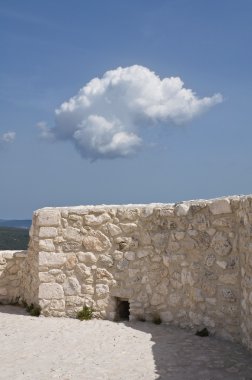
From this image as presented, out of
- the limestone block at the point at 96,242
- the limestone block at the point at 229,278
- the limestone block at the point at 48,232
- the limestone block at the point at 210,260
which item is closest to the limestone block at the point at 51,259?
the limestone block at the point at 48,232

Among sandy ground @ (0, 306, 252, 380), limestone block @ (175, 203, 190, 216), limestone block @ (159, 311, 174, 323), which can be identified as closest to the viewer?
sandy ground @ (0, 306, 252, 380)

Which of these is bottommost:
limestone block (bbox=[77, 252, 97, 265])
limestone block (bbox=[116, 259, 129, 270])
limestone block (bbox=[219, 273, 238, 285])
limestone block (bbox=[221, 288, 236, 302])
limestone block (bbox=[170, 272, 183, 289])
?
limestone block (bbox=[221, 288, 236, 302])

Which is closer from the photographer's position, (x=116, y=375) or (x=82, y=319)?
(x=116, y=375)

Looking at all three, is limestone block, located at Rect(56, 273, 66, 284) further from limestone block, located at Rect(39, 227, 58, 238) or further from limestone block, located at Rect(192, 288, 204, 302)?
limestone block, located at Rect(192, 288, 204, 302)

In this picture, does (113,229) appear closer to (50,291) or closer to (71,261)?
(71,261)

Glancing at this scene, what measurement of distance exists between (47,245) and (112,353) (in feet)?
8.94

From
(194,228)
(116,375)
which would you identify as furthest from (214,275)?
(116,375)

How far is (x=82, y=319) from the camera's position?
8.18 metres

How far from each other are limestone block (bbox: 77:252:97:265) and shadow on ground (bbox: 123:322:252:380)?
1633 mm

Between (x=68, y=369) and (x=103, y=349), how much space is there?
865 mm

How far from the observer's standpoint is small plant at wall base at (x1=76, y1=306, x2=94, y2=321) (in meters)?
8.20

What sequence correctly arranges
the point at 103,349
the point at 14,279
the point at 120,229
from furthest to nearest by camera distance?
1. the point at 14,279
2. the point at 120,229
3. the point at 103,349

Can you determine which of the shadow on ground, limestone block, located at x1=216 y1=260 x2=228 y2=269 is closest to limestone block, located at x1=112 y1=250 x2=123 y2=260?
the shadow on ground

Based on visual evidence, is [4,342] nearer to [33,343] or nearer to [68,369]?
[33,343]
